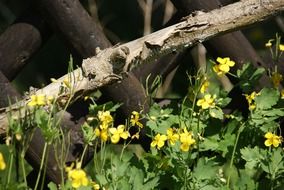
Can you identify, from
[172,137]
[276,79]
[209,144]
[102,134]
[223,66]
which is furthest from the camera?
[276,79]

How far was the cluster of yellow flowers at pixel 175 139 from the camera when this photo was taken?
93.0 inches

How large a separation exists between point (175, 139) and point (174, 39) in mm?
385

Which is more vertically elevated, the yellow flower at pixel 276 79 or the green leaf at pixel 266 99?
the yellow flower at pixel 276 79

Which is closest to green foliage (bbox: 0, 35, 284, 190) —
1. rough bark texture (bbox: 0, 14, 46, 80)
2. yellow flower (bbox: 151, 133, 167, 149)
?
yellow flower (bbox: 151, 133, 167, 149)

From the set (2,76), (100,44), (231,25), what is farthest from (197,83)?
(2,76)

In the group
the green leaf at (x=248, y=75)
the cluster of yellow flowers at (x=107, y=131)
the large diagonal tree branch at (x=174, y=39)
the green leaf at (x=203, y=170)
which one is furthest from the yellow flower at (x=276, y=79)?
the cluster of yellow flowers at (x=107, y=131)

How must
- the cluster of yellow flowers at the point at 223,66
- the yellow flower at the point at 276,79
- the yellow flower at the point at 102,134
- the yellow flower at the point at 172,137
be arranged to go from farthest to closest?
the yellow flower at the point at 276,79 < the cluster of yellow flowers at the point at 223,66 < the yellow flower at the point at 172,137 < the yellow flower at the point at 102,134

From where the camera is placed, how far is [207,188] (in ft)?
8.07

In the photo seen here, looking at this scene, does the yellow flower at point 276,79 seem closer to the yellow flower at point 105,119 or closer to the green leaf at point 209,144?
the green leaf at point 209,144

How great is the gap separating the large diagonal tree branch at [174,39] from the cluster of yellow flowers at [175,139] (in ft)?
0.91

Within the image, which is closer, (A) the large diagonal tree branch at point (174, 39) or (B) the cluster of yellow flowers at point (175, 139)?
(B) the cluster of yellow flowers at point (175, 139)

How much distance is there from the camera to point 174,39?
8.70ft

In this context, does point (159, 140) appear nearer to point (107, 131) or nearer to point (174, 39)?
point (107, 131)

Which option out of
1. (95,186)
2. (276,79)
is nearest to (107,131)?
(95,186)
